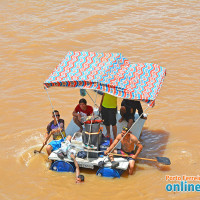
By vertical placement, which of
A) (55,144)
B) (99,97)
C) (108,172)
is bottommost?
(99,97)

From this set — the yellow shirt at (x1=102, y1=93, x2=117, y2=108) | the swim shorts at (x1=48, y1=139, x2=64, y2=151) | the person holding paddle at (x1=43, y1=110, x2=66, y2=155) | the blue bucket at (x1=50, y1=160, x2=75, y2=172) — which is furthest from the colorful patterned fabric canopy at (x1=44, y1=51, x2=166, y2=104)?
the blue bucket at (x1=50, y1=160, x2=75, y2=172)

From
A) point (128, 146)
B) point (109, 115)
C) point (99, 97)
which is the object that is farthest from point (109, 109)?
point (99, 97)

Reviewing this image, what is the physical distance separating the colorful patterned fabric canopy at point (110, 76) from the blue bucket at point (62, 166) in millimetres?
2004

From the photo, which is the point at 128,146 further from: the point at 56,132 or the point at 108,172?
the point at 56,132

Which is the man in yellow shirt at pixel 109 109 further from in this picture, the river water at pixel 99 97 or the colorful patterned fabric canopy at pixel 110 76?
the river water at pixel 99 97

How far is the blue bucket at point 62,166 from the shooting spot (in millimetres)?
8977

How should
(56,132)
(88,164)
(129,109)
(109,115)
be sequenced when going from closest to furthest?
(88,164), (56,132), (109,115), (129,109)

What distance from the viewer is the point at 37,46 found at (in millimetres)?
16922

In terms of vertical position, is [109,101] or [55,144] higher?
[109,101]

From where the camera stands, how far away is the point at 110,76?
9086mm

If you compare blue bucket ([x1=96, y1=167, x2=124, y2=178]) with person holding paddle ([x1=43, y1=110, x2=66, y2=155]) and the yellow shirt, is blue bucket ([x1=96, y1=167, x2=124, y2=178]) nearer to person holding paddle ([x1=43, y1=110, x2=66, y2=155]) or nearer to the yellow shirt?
person holding paddle ([x1=43, y1=110, x2=66, y2=155])

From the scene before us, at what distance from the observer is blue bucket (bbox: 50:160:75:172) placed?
8977mm

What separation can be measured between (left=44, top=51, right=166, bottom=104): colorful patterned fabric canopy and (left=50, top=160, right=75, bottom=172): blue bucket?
2.00m

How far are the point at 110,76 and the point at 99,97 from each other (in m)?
4.31
